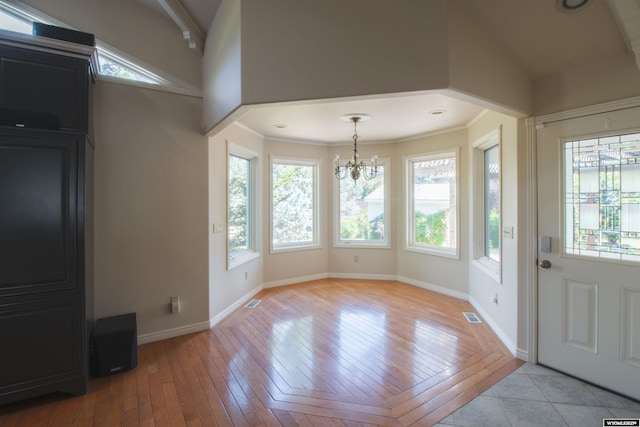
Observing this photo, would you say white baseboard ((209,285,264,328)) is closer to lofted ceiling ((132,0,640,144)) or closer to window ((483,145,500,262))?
lofted ceiling ((132,0,640,144))

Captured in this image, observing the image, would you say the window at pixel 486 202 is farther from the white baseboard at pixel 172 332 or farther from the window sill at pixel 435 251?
the white baseboard at pixel 172 332

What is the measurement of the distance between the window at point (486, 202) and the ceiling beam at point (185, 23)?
133 inches

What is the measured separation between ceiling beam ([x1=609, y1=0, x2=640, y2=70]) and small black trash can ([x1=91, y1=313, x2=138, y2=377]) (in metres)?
4.10

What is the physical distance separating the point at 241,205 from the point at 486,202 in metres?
3.42

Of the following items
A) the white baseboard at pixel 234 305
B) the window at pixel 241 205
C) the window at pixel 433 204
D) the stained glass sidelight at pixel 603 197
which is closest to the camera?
the stained glass sidelight at pixel 603 197

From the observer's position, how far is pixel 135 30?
2.95 meters

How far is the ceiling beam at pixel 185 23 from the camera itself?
2634 mm

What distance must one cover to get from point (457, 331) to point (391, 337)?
2.52 feet

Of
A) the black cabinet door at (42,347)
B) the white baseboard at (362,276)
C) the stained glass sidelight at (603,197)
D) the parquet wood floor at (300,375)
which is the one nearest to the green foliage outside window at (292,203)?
the white baseboard at (362,276)

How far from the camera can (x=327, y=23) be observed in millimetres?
2203

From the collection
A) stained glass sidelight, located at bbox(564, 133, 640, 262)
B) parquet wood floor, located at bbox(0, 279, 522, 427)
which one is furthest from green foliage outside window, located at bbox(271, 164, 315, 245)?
stained glass sidelight, located at bbox(564, 133, 640, 262)

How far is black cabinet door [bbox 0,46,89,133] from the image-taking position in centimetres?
204

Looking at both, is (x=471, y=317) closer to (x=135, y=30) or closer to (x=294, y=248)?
(x=294, y=248)

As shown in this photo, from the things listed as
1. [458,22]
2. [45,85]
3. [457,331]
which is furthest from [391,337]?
[45,85]
